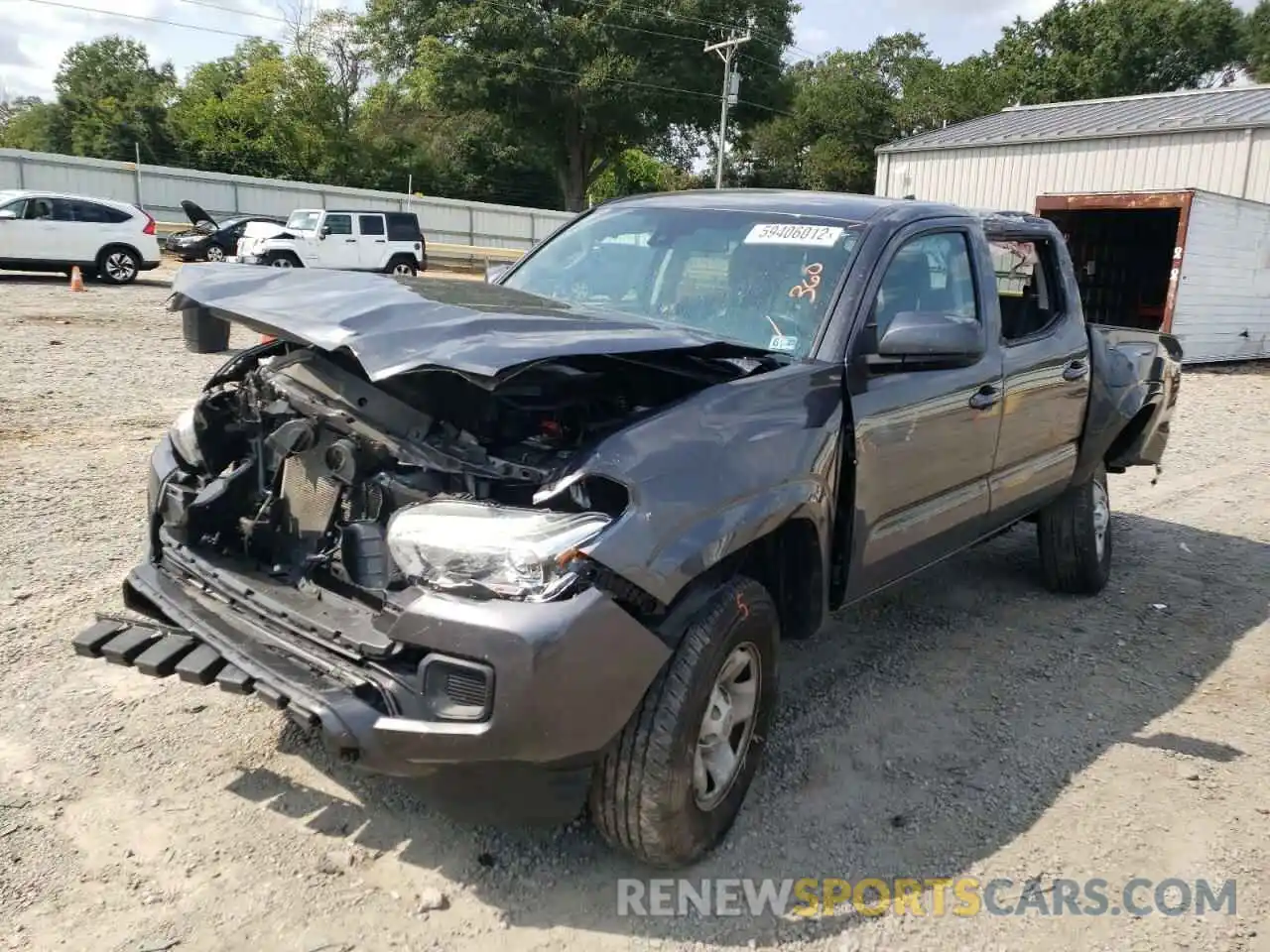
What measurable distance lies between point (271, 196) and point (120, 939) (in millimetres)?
36846

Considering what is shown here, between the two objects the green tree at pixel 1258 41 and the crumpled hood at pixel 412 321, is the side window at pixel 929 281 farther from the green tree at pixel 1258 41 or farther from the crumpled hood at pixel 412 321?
the green tree at pixel 1258 41

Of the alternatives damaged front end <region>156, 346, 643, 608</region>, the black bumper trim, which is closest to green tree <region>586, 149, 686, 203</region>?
damaged front end <region>156, 346, 643, 608</region>

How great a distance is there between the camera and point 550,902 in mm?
2842

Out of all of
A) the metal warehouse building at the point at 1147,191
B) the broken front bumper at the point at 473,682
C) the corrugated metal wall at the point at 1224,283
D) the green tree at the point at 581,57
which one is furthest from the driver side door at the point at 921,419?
the green tree at the point at 581,57

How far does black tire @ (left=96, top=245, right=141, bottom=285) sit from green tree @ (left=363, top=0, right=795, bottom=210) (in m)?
21.8

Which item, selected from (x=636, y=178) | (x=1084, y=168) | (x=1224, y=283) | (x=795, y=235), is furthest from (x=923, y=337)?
(x=636, y=178)

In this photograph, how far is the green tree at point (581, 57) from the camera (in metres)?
38.9

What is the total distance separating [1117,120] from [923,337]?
74.9 feet

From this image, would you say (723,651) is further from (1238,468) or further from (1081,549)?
(1238,468)

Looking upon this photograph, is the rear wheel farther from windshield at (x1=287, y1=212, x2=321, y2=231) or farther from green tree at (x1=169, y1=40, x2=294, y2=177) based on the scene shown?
green tree at (x1=169, y1=40, x2=294, y2=177)

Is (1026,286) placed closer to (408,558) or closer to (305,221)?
(408,558)

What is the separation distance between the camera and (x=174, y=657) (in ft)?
9.45

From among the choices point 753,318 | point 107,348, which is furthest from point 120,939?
point 107,348

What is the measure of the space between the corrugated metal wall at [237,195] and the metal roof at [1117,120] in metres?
13.6
